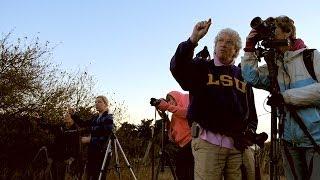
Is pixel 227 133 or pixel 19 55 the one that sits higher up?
pixel 19 55

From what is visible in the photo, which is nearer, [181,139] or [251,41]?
[251,41]

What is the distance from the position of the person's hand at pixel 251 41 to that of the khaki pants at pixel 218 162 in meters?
0.84

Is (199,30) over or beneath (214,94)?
over

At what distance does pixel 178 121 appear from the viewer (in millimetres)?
7223

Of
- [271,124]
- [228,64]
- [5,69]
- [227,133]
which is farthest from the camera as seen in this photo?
[5,69]

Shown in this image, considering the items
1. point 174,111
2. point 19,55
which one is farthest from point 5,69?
point 174,111

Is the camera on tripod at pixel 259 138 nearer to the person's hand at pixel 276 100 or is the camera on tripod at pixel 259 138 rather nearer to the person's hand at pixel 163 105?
the person's hand at pixel 276 100

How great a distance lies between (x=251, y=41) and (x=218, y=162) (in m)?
1.02

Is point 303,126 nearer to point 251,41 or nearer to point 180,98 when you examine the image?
point 251,41

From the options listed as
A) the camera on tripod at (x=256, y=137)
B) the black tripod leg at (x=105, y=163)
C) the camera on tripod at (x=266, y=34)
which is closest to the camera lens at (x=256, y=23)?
the camera on tripod at (x=266, y=34)

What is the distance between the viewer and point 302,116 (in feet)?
12.5

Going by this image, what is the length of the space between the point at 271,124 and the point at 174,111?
3388 millimetres

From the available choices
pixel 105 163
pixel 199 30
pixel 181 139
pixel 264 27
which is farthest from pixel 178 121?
pixel 264 27

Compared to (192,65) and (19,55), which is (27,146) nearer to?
(19,55)
